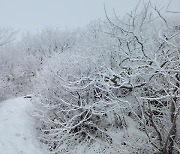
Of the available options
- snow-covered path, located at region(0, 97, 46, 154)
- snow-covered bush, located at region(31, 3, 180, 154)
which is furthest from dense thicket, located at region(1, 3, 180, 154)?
snow-covered path, located at region(0, 97, 46, 154)

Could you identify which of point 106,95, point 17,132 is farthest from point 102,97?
point 17,132

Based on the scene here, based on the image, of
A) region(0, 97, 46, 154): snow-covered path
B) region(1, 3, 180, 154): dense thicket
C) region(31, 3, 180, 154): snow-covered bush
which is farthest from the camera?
region(0, 97, 46, 154): snow-covered path

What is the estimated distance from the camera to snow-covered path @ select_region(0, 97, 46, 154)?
9.36 metres

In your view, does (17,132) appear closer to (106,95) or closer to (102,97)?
(102,97)

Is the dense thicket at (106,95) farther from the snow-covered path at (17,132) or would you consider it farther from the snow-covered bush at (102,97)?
the snow-covered path at (17,132)

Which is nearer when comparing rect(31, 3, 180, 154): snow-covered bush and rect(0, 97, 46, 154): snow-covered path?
rect(31, 3, 180, 154): snow-covered bush

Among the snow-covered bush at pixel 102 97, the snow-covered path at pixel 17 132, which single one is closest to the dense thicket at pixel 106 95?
the snow-covered bush at pixel 102 97

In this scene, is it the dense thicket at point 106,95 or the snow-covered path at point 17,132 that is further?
the snow-covered path at point 17,132

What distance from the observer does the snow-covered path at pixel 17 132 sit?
9.36 meters

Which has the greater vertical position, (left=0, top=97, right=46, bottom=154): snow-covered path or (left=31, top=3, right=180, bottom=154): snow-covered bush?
(left=31, top=3, right=180, bottom=154): snow-covered bush

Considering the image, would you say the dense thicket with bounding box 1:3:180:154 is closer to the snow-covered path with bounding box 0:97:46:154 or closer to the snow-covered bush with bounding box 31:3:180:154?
the snow-covered bush with bounding box 31:3:180:154

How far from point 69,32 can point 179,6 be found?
95.2 ft

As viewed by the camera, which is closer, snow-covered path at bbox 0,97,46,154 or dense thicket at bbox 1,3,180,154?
dense thicket at bbox 1,3,180,154

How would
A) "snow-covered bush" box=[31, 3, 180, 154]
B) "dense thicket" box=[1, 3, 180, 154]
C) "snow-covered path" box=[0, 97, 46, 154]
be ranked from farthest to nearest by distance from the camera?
"snow-covered path" box=[0, 97, 46, 154] < "snow-covered bush" box=[31, 3, 180, 154] < "dense thicket" box=[1, 3, 180, 154]
